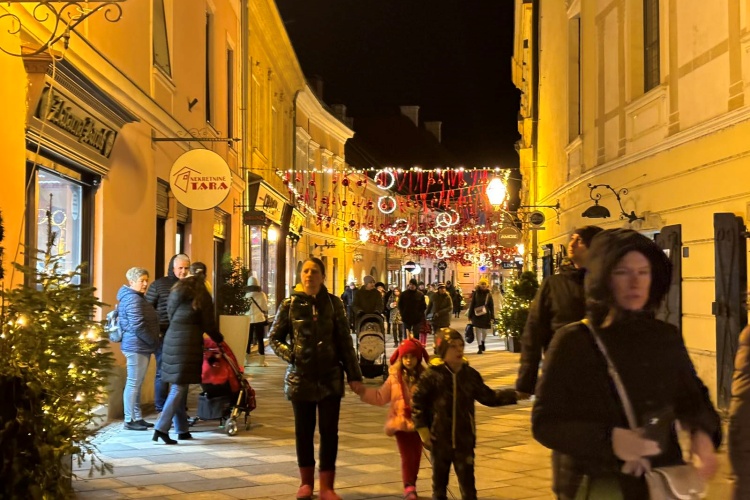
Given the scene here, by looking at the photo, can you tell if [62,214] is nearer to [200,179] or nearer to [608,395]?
[200,179]

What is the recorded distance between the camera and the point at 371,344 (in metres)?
14.1

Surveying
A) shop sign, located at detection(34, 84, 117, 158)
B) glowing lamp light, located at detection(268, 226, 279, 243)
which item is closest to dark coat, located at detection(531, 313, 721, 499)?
shop sign, located at detection(34, 84, 117, 158)

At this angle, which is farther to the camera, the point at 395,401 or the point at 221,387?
the point at 221,387

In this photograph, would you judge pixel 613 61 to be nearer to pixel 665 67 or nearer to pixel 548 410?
pixel 665 67

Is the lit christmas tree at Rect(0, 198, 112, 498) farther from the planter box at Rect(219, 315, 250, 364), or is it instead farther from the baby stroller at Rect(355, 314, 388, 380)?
the baby stroller at Rect(355, 314, 388, 380)

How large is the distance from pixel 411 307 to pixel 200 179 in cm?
716

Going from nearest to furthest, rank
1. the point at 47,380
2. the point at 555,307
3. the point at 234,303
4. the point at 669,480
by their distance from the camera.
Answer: the point at 669,480
the point at 47,380
the point at 555,307
the point at 234,303

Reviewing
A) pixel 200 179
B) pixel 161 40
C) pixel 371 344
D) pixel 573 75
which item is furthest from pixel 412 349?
pixel 573 75

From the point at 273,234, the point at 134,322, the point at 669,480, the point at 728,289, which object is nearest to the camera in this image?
the point at 669,480

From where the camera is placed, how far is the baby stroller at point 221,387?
9336 mm

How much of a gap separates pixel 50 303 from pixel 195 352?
364 cm

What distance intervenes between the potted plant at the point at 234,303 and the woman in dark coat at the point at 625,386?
11.3m

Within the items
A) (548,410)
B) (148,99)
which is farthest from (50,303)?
(148,99)

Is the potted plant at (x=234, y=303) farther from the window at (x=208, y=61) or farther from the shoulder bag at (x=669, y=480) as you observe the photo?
the shoulder bag at (x=669, y=480)
